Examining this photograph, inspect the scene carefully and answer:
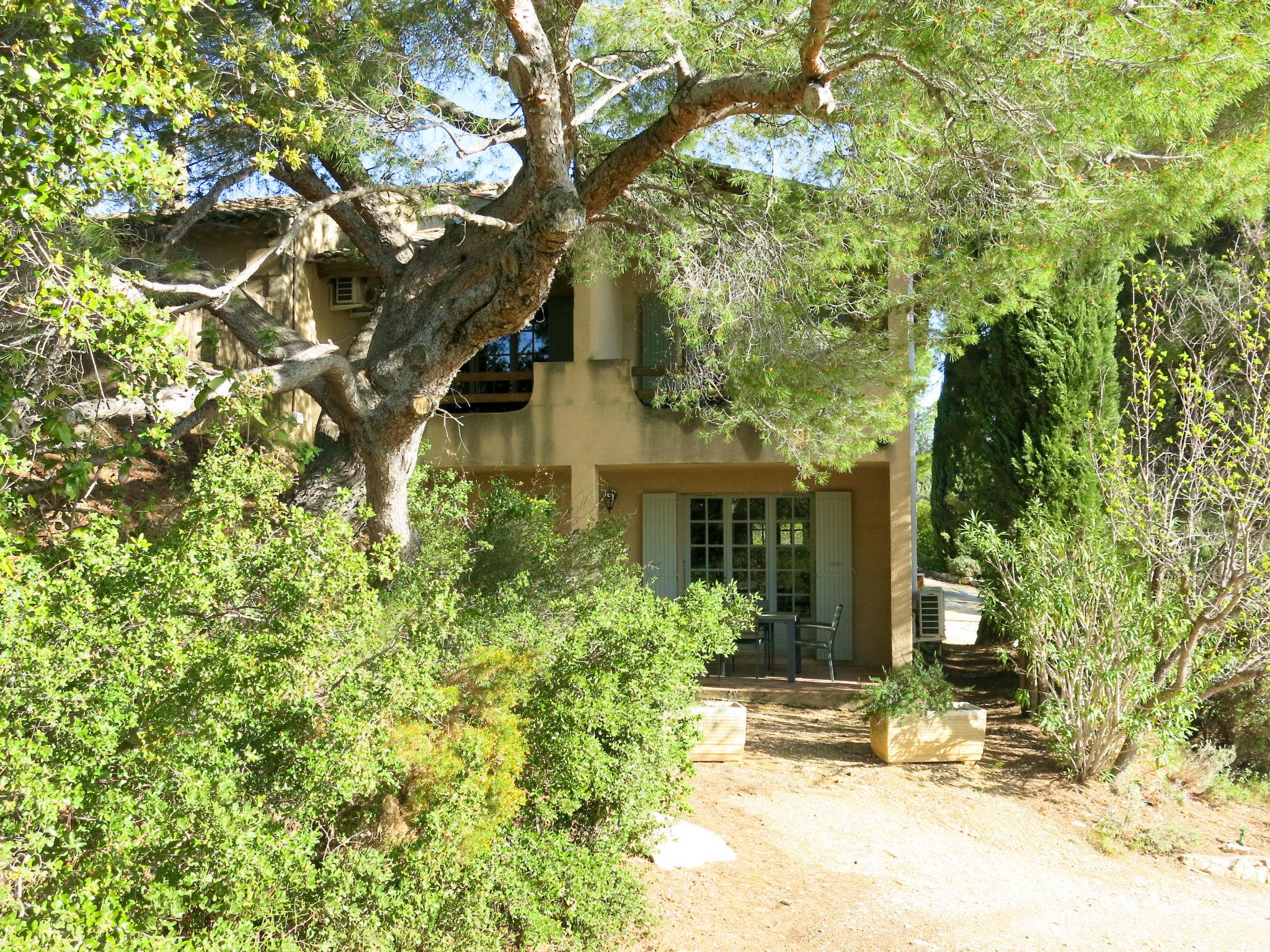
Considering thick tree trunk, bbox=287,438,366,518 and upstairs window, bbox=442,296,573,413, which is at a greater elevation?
upstairs window, bbox=442,296,573,413

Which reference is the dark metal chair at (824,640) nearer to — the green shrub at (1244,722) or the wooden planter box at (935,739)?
the wooden planter box at (935,739)

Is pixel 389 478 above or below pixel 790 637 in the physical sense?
above

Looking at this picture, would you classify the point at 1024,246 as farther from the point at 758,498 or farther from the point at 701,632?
the point at 758,498

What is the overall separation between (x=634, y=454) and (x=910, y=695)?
14.9 feet

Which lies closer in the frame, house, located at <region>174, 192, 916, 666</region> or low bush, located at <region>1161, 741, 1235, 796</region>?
low bush, located at <region>1161, 741, 1235, 796</region>

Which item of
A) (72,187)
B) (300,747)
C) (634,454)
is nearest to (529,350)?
(634,454)

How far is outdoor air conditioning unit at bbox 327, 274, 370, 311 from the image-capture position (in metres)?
13.5

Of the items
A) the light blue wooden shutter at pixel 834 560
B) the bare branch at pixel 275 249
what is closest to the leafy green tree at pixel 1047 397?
the light blue wooden shutter at pixel 834 560

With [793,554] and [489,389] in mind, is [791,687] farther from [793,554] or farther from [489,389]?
[489,389]

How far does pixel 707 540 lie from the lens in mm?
14094

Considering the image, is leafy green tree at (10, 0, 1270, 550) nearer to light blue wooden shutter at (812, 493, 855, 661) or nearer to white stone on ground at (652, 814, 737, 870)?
white stone on ground at (652, 814, 737, 870)

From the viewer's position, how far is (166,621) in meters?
4.07

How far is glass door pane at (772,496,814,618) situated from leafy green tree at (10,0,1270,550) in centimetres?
400

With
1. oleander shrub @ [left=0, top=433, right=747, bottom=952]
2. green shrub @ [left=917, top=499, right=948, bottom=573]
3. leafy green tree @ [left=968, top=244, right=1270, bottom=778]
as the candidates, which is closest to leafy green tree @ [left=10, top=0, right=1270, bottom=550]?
oleander shrub @ [left=0, top=433, right=747, bottom=952]
